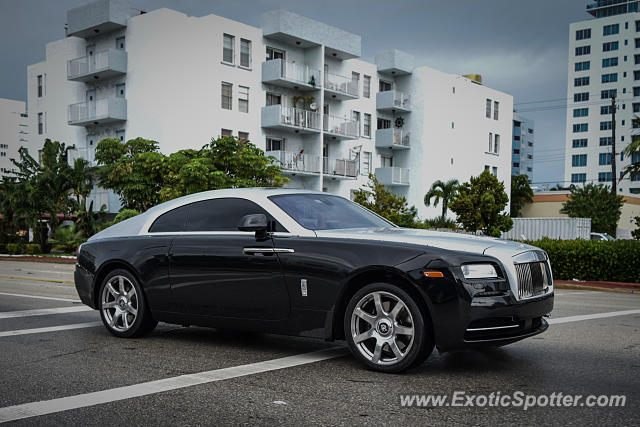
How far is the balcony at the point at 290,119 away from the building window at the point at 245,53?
106 inches

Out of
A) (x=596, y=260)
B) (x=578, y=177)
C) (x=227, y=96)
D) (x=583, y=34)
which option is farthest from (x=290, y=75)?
(x=583, y=34)

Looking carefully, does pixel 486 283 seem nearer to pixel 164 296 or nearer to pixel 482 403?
pixel 482 403

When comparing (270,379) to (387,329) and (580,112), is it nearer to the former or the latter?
(387,329)

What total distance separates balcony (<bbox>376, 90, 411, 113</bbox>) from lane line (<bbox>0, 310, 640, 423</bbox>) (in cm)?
4185

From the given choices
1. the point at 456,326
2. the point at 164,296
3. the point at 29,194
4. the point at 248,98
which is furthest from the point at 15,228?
the point at 456,326

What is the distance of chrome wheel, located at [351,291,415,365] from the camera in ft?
18.7

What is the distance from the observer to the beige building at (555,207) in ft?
202

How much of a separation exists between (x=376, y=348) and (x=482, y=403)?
1.17m

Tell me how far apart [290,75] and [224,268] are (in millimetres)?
34355

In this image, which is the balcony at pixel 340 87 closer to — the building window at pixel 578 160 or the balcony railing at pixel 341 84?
the balcony railing at pixel 341 84

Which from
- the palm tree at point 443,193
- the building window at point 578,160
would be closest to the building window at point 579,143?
the building window at point 578,160

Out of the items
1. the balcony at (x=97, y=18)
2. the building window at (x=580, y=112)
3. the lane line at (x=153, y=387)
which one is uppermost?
the building window at (x=580, y=112)

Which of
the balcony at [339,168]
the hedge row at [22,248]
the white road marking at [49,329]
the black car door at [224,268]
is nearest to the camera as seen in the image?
the black car door at [224,268]

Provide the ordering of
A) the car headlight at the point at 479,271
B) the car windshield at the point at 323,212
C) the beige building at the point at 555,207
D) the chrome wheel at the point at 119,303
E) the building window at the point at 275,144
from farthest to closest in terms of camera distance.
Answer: the beige building at the point at 555,207, the building window at the point at 275,144, the chrome wheel at the point at 119,303, the car windshield at the point at 323,212, the car headlight at the point at 479,271
